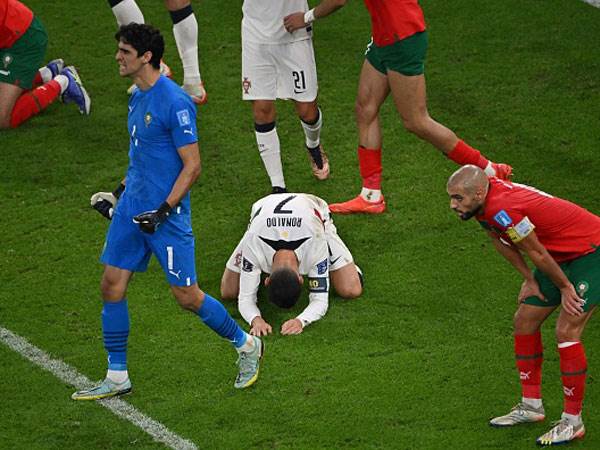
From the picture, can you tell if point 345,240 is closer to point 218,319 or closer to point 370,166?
point 370,166

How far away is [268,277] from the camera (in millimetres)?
8359

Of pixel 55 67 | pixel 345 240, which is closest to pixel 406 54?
pixel 345 240

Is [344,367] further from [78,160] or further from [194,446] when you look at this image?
[78,160]

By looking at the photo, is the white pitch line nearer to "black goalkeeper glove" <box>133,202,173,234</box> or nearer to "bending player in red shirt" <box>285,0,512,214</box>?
"black goalkeeper glove" <box>133,202,173,234</box>

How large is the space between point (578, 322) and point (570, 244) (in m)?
0.42

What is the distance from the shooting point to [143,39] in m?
7.04

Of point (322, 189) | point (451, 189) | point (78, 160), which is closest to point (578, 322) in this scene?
point (451, 189)

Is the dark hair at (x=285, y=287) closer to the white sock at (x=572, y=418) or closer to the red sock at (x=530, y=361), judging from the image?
the red sock at (x=530, y=361)

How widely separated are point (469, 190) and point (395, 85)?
2431mm

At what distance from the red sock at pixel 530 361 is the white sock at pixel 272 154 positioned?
3098 mm

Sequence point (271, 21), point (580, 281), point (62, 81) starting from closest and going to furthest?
point (580, 281) → point (271, 21) → point (62, 81)

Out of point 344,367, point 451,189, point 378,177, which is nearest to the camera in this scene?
point 451,189

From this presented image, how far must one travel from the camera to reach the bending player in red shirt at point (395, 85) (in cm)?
877

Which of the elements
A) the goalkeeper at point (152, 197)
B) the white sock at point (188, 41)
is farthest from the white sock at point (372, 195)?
the goalkeeper at point (152, 197)
